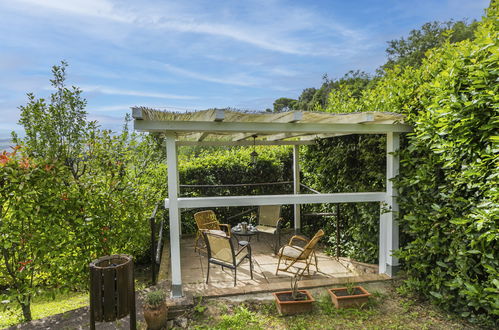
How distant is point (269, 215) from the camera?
21.5 feet

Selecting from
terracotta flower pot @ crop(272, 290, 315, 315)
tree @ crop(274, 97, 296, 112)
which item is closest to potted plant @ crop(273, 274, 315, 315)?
terracotta flower pot @ crop(272, 290, 315, 315)

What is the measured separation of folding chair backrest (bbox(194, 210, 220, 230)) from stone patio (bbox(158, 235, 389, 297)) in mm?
566

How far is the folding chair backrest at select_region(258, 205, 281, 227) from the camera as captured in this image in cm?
638

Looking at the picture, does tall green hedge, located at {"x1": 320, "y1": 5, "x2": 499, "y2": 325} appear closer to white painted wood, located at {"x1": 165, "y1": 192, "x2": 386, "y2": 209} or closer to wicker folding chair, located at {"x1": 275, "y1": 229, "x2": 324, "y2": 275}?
white painted wood, located at {"x1": 165, "y1": 192, "x2": 386, "y2": 209}

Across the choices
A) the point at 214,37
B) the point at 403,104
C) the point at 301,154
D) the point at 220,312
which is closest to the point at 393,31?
the point at 214,37

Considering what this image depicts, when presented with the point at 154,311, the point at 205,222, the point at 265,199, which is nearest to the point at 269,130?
the point at 265,199

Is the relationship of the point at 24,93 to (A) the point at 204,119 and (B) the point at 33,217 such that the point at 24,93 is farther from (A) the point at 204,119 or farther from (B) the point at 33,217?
(A) the point at 204,119

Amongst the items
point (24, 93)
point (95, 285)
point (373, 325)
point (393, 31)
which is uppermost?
point (393, 31)

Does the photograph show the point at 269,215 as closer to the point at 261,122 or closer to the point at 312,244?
the point at 312,244

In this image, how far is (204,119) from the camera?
11.9ft

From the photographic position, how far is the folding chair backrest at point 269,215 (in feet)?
20.9

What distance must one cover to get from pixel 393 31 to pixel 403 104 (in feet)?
128

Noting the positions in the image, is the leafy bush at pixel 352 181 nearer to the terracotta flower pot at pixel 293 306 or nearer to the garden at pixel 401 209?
the garden at pixel 401 209

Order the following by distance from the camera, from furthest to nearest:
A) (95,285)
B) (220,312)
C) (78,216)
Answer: (78,216), (220,312), (95,285)
